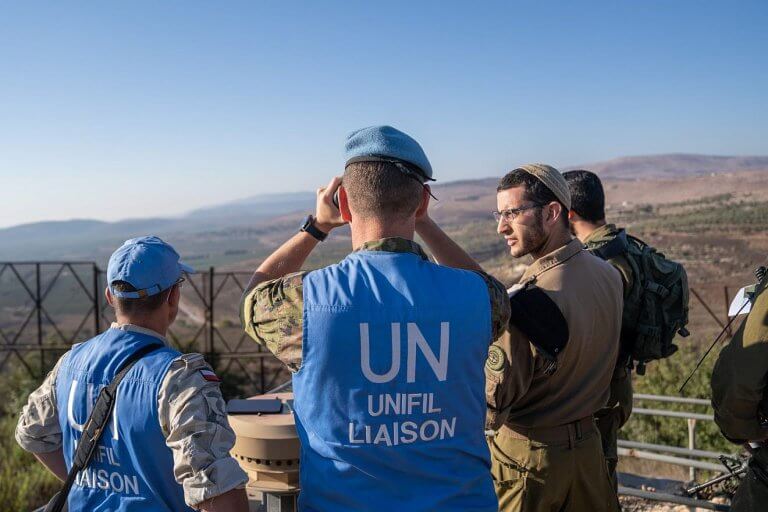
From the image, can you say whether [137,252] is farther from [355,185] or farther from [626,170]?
[626,170]

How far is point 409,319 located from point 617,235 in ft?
7.71

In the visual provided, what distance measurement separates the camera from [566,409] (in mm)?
2623

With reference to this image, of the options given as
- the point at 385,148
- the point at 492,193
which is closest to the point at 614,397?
the point at 385,148

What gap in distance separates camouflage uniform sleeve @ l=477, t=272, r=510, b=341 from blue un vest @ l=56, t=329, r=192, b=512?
996 millimetres

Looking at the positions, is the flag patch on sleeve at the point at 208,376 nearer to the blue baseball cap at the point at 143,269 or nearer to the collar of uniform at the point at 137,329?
the collar of uniform at the point at 137,329

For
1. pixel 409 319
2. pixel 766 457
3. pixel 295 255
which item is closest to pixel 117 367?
pixel 295 255

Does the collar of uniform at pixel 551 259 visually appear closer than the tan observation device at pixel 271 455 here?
No

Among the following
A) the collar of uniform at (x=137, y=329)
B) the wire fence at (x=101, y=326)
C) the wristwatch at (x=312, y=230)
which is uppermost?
the wristwatch at (x=312, y=230)

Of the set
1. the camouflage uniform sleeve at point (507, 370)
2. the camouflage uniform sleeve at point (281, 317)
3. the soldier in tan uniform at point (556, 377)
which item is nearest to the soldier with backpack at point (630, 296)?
the soldier in tan uniform at point (556, 377)

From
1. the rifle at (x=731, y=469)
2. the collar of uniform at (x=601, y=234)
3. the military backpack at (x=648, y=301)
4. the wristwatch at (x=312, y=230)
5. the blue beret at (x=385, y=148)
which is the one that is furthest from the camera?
the rifle at (x=731, y=469)

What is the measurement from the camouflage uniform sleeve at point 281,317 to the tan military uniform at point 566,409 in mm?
1044

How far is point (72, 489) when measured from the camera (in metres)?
2.07

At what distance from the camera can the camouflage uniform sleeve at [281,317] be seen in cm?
176

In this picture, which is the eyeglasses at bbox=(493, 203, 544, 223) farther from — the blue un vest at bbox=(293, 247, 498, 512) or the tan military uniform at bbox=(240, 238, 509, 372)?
the blue un vest at bbox=(293, 247, 498, 512)
